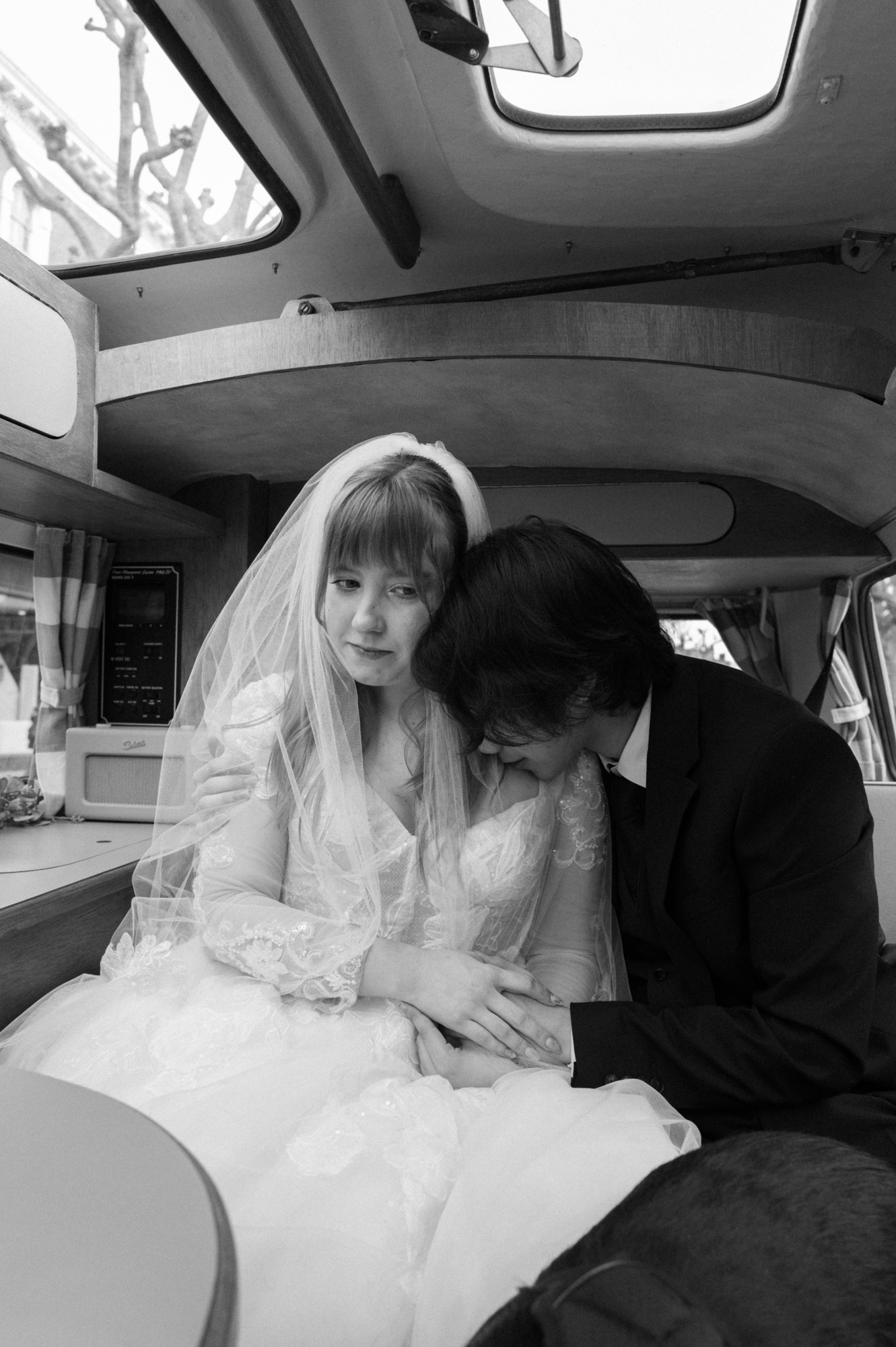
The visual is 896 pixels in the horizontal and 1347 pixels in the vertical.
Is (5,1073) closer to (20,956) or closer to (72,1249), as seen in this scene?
(72,1249)

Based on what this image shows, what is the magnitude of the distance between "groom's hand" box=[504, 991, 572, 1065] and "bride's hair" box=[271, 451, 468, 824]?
49 centimetres

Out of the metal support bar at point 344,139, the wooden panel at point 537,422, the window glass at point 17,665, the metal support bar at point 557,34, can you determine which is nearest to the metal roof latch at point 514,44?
the metal support bar at point 557,34

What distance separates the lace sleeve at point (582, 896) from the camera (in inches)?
74.1

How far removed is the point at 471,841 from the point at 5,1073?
43.6 inches

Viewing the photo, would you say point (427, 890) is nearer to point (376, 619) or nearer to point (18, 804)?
point (376, 619)

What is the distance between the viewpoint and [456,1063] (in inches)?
61.4

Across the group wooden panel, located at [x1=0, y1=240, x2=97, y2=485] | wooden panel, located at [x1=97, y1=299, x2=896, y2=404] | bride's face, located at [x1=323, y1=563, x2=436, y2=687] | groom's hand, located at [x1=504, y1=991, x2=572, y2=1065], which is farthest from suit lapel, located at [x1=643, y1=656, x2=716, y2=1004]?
wooden panel, located at [x1=0, y1=240, x2=97, y2=485]

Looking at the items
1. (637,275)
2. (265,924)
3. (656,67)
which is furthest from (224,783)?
(637,275)

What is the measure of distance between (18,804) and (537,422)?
6.18ft

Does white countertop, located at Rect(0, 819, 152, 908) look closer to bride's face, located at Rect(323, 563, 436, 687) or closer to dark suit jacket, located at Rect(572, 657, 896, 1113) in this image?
bride's face, located at Rect(323, 563, 436, 687)

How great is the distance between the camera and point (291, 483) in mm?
3354

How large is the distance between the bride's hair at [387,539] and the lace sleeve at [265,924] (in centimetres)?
7

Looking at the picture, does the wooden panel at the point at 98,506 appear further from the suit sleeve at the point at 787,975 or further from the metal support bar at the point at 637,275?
the suit sleeve at the point at 787,975

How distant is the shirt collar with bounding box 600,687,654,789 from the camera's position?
5.68 feet
